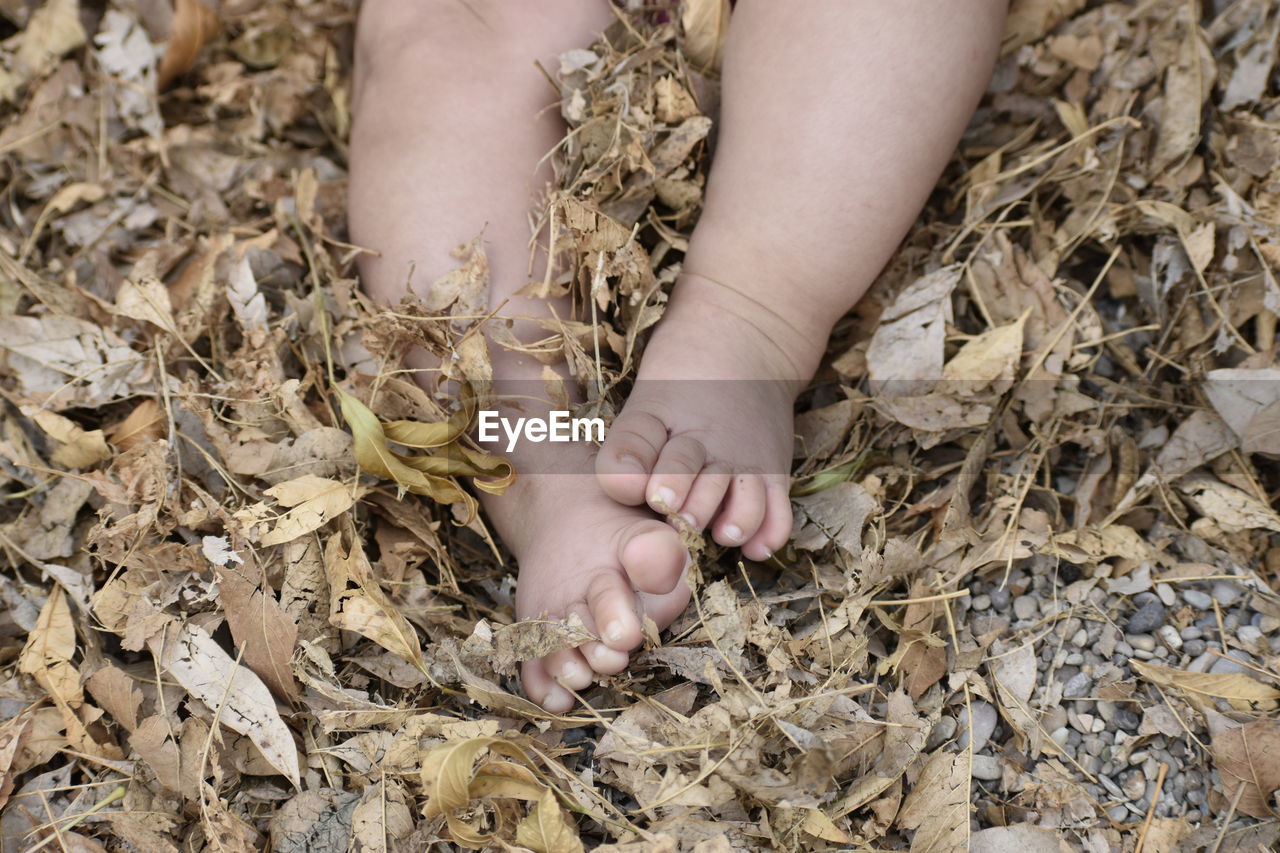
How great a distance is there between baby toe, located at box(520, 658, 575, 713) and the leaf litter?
19 mm

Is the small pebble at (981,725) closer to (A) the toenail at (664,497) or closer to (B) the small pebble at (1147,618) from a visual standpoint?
(B) the small pebble at (1147,618)

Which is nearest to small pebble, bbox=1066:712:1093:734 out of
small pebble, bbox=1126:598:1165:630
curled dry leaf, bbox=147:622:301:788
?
small pebble, bbox=1126:598:1165:630

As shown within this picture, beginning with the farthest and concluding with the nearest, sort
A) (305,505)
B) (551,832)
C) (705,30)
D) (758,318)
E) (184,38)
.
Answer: (184,38) → (705,30) → (758,318) → (305,505) → (551,832)

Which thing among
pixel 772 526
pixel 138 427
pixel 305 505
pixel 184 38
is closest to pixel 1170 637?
pixel 772 526

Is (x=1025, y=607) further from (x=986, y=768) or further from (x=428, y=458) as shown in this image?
(x=428, y=458)

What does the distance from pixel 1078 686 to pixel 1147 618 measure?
0.12 meters

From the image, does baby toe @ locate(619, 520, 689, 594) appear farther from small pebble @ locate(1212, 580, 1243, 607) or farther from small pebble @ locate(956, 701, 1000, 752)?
small pebble @ locate(1212, 580, 1243, 607)

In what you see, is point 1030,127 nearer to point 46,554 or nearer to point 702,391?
point 702,391

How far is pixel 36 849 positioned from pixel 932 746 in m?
0.91

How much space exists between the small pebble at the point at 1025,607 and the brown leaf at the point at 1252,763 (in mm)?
206

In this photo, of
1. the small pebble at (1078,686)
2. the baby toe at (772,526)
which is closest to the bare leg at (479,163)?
the baby toe at (772,526)

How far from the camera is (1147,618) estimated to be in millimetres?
1006

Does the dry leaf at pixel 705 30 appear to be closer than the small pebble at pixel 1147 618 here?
No

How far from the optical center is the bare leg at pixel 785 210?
102 cm
